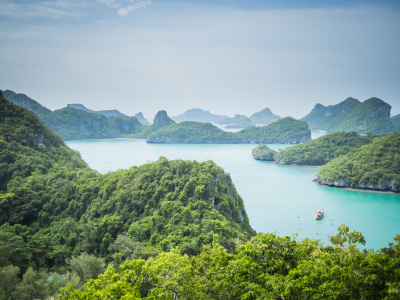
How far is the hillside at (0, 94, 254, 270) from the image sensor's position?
15.9 meters

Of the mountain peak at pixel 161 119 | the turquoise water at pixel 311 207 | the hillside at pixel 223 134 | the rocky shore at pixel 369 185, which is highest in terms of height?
the mountain peak at pixel 161 119

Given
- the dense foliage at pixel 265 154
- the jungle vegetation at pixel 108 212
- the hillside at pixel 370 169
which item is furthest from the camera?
the dense foliage at pixel 265 154

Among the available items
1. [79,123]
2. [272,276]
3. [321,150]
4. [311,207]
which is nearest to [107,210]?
[272,276]

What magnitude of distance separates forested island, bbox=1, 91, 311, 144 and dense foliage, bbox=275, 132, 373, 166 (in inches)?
1499

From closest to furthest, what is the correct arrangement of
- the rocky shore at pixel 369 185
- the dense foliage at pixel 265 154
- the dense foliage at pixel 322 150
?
the rocky shore at pixel 369 185
the dense foliage at pixel 322 150
the dense foliage at pixel 265 154

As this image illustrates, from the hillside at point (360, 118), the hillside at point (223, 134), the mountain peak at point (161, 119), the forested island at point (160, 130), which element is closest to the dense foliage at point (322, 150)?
the forested island at point (160, 130)

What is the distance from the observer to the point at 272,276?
238 inches

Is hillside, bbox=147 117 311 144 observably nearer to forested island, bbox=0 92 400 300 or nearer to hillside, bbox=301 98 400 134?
hillside, bbox=301 98 400 134

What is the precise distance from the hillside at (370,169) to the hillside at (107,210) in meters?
25.7

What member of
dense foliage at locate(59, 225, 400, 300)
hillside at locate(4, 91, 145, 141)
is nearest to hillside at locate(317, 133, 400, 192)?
dense foliage at locate(59, 225, 400, 300)

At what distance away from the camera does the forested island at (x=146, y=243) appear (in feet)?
19.4

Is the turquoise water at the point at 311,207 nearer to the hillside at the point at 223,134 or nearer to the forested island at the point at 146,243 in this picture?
the forested island at the point at 146,243

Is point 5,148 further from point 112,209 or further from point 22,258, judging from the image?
point 22,258

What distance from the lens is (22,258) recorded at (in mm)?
14664
